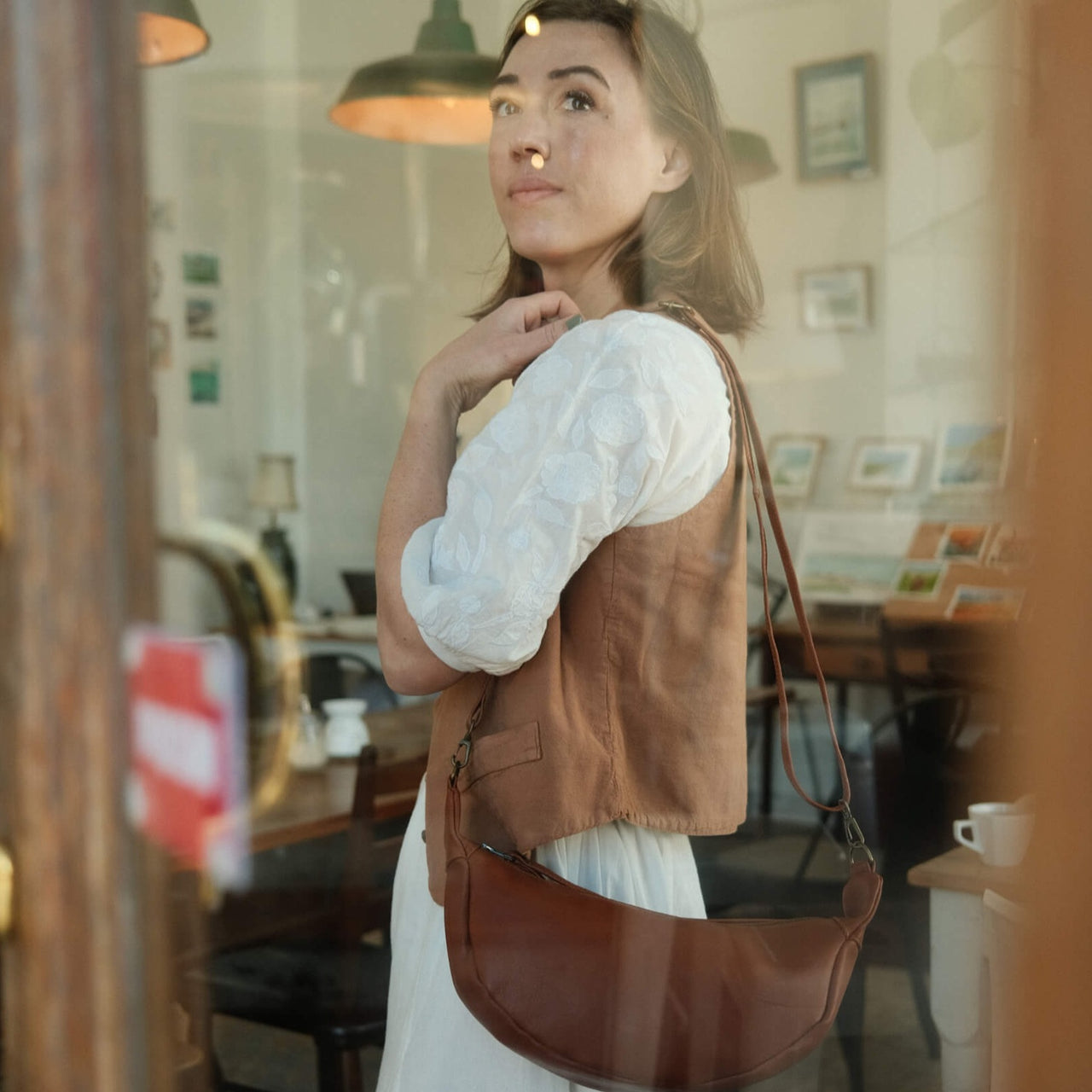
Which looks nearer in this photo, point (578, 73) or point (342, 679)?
point (578, 73)

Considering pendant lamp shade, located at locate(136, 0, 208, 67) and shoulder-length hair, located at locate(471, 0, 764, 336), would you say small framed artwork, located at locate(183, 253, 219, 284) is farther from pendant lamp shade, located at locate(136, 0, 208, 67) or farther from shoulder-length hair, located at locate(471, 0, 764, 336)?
shoulder-length hair, located at locate(471, 0, 764, 336)

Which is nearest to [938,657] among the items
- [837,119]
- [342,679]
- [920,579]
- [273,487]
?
[920,579]

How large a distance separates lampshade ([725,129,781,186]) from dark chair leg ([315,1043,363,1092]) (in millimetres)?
1291

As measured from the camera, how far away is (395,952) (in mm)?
1071

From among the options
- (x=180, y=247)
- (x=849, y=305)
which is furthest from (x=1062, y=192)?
(x=180, y=247)

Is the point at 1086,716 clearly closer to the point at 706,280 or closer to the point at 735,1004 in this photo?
the point at 735,1004

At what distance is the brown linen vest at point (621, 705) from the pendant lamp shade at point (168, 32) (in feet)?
1.46

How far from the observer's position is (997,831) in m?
0.73

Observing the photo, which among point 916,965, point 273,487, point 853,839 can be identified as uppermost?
point 273,487

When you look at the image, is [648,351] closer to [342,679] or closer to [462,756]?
[462,756]

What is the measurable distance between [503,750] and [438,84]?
122cm

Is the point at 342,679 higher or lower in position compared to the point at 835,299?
lower

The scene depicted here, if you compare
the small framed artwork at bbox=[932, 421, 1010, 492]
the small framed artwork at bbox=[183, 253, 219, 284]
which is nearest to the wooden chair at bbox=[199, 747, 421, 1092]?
the small framed artwork at bbox=[183, 253, 219, 284]

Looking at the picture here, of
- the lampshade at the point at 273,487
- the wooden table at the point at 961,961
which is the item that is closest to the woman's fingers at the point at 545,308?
the wooden table at the point at 961,961
